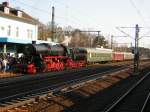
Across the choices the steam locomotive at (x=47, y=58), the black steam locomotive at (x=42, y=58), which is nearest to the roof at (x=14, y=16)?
the steam locomotive at (x=47, y=58)

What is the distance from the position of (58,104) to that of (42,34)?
107526 millimetres

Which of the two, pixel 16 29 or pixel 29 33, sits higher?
pixel 16 29

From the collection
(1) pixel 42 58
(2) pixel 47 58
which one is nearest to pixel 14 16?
(2) pixel 47 58

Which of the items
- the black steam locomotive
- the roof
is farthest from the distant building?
the black steam locomotive

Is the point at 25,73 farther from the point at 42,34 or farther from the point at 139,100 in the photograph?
the point at 42,34

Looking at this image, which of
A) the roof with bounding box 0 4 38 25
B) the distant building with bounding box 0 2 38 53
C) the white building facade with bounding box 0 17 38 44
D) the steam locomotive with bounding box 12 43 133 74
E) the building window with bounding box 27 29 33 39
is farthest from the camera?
the building window with bounding box 27 29 33 39

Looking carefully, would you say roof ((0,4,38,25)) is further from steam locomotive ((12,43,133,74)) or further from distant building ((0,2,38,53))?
steam locomotive ((12,43,133,74))

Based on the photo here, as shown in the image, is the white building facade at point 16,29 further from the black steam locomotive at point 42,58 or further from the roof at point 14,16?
the black steam locomotive at point 42,58

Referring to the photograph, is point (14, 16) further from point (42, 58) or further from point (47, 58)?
point (42, 58)

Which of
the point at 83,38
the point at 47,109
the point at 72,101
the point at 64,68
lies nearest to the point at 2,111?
the point at 47,109

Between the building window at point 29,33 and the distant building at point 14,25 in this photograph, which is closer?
the distant building at point 14,25

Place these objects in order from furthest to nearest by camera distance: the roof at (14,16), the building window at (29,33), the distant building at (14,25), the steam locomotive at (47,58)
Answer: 1. the building window at (29,33)
2. the roof at (14,16)
3. the distant building at (14,25)
4. the steam locomotive at (47,58)

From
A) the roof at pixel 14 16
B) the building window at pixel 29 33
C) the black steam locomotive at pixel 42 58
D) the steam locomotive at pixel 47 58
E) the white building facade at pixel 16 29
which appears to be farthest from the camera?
the building window at pixel 29 33

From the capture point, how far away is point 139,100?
2130cm
